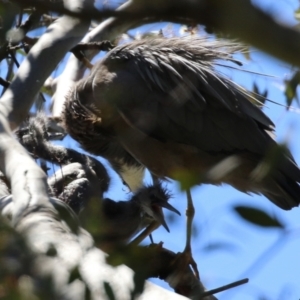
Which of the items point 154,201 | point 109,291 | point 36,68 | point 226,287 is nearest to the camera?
point 109,291

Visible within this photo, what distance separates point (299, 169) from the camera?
13.1 feet

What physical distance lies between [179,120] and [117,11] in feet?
10.8

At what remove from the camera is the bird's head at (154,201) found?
Result: 379 cm

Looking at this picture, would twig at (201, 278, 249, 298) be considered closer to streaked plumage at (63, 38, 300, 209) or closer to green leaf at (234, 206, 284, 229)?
green leaf at (234, 206, 284, 229)

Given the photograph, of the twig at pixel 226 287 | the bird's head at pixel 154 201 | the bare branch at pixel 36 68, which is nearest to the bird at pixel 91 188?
the bird's head at pixel 154 201

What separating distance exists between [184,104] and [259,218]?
3.17 m

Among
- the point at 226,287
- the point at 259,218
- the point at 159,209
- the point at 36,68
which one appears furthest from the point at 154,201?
the point at 259,218

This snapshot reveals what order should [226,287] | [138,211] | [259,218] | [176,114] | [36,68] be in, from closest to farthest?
1. [259,218]
2. [226,287]
3. [36,68]
4. [138,211]
5. [176,114]

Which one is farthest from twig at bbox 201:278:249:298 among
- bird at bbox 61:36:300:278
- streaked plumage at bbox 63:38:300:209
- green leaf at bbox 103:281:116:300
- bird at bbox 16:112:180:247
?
streaked plumage at bbox 63:38:300:209

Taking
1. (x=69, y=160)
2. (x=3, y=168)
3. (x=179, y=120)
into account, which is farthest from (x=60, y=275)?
(x=179, y=120)

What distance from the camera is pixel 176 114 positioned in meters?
4.15

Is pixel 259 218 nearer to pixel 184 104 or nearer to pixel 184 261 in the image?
pixel 184 261

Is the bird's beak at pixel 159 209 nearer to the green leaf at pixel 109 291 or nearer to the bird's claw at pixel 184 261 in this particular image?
the bird's claw at pixel 184 261

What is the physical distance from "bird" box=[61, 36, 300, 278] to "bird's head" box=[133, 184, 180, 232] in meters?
0.20
